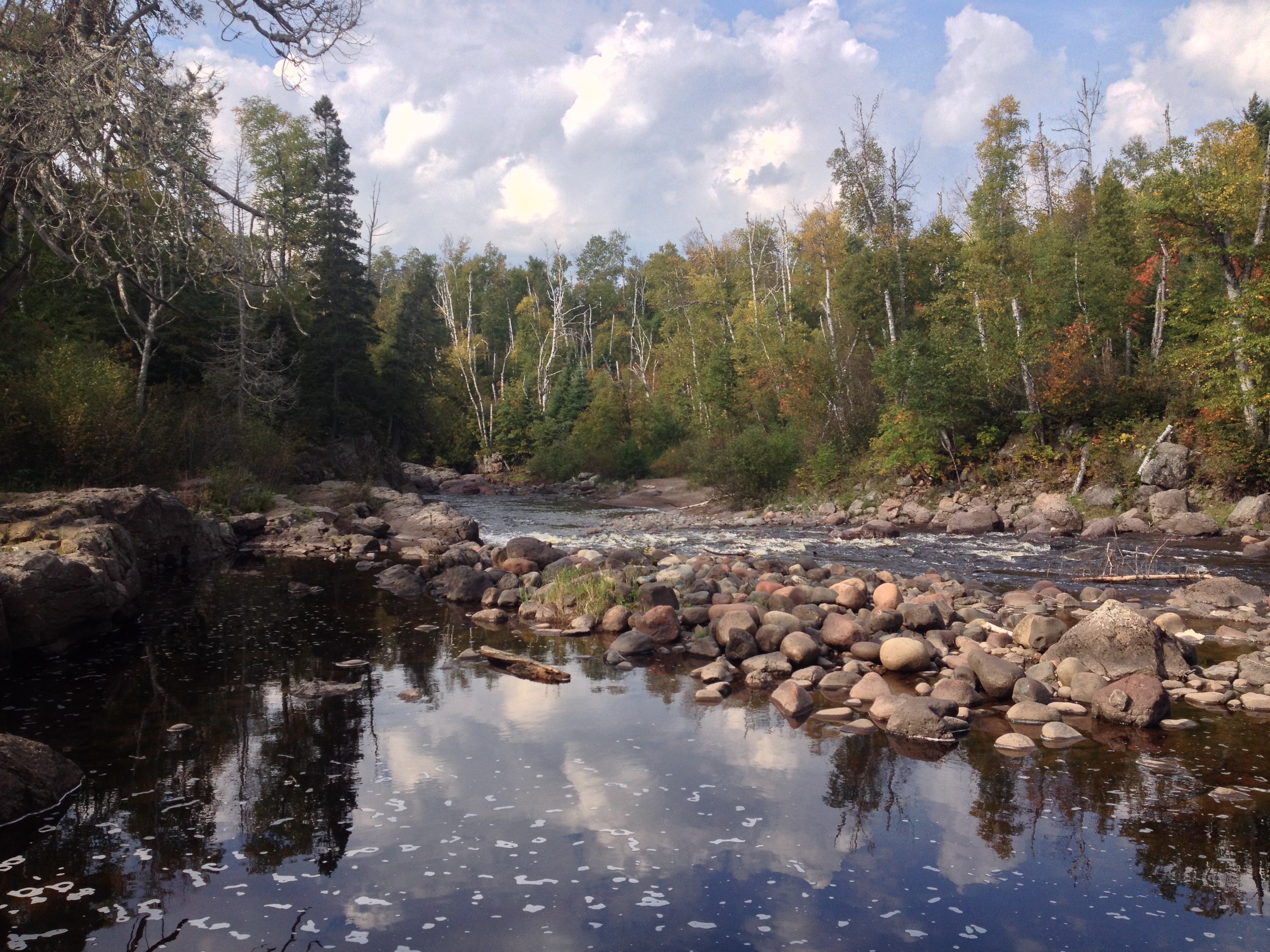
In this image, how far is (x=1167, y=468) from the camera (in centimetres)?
2178

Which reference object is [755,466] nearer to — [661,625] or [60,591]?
[661,625]

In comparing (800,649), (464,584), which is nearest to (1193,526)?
(800,649)

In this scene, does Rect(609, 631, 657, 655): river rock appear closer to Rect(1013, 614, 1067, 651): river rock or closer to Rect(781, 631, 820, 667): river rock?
Rect(781, 631, 820, 667): river rock

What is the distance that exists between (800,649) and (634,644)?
2.05 metres

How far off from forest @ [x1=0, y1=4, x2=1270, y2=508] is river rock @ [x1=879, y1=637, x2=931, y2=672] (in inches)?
280

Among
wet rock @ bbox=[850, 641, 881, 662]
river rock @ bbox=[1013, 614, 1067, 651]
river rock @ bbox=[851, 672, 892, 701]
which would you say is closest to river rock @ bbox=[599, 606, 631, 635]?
wet rock @ bbox=[850, 641, 881, 662]

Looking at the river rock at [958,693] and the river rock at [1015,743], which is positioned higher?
the river rock at [958,693]

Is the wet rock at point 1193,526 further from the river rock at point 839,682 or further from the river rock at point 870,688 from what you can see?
the river rock at point 870,688

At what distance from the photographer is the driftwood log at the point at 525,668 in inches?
371

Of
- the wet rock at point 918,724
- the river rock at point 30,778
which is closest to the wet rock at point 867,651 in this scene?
the wet rock at point 918,724

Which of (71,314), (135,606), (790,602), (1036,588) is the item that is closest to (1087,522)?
(1036,588)

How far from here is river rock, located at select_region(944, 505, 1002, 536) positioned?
22.0m

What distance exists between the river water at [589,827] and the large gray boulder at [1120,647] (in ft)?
2.39

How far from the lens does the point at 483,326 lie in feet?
214
